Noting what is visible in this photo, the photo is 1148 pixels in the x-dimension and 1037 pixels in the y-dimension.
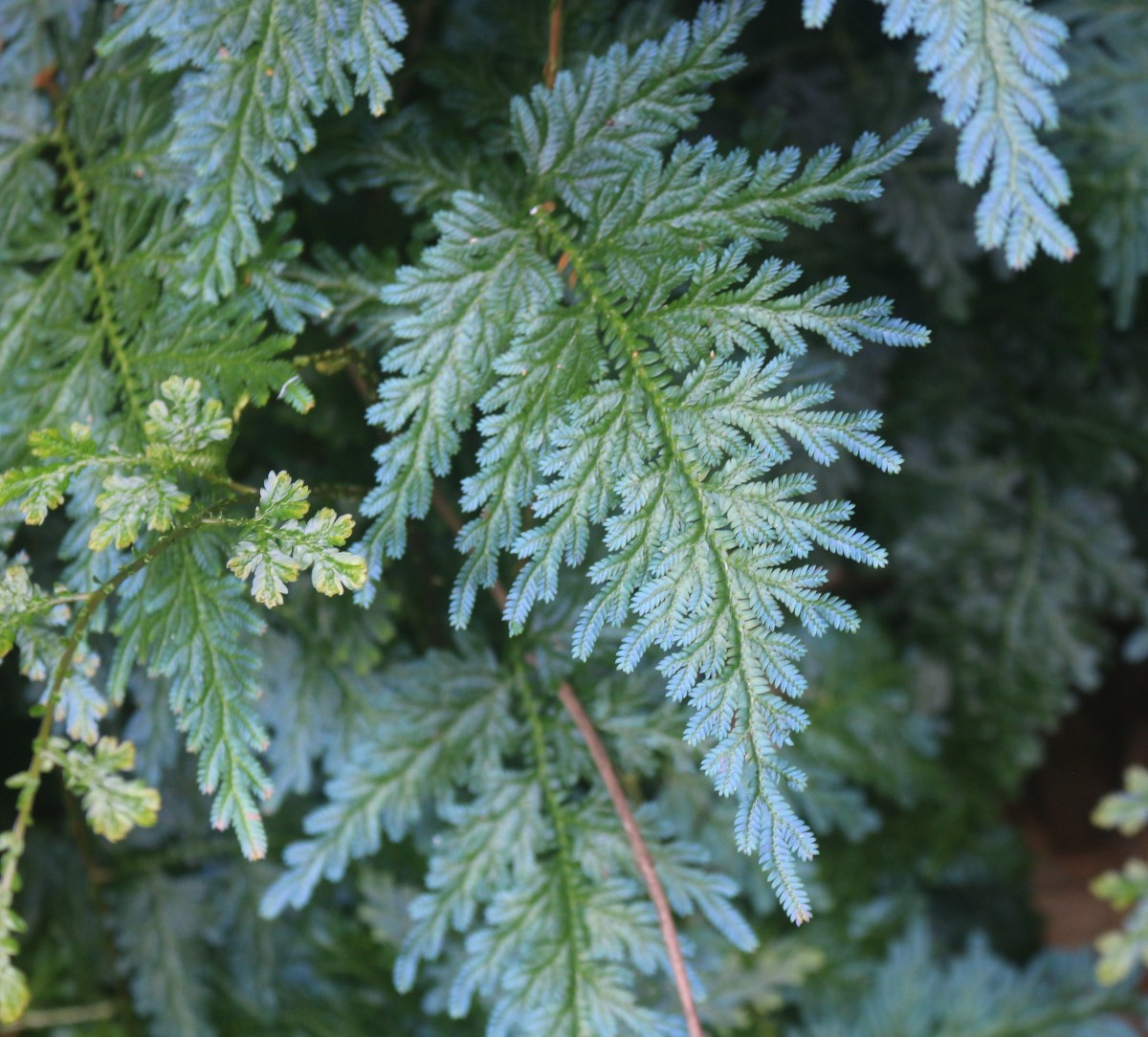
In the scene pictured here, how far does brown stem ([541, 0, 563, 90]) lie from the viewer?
991 mm

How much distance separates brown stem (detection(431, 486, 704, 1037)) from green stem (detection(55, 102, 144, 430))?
0.32 metres

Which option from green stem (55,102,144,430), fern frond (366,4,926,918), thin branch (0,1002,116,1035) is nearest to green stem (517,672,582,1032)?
fern frond (366,4,926,918)

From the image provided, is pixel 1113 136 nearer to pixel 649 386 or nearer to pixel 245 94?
pixel 649 386

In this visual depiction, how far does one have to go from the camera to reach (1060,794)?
2266 millimetres

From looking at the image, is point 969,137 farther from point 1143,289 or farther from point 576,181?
point 1143,289

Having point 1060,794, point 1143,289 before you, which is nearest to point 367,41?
point 1143,289

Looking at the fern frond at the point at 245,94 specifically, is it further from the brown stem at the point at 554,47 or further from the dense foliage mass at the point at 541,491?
the brown stem at the point at 554,47

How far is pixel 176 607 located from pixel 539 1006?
459 mm

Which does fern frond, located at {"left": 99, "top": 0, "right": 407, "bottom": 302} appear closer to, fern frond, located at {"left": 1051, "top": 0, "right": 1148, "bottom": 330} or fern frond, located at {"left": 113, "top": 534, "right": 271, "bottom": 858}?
fern frond, located at {"left": 113, "top": 534, "right": 271, "bottom": 858}

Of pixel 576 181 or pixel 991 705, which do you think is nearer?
pixel 576 181

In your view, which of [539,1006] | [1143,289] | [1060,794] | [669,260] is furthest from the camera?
[1060,794]

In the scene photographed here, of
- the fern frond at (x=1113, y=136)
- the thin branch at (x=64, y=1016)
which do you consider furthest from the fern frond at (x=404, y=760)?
→ the fern frond at (x=1113, y=136)

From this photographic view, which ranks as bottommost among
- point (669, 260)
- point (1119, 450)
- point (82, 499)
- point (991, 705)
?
point (991, 705)

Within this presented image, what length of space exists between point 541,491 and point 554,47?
1.59ft
